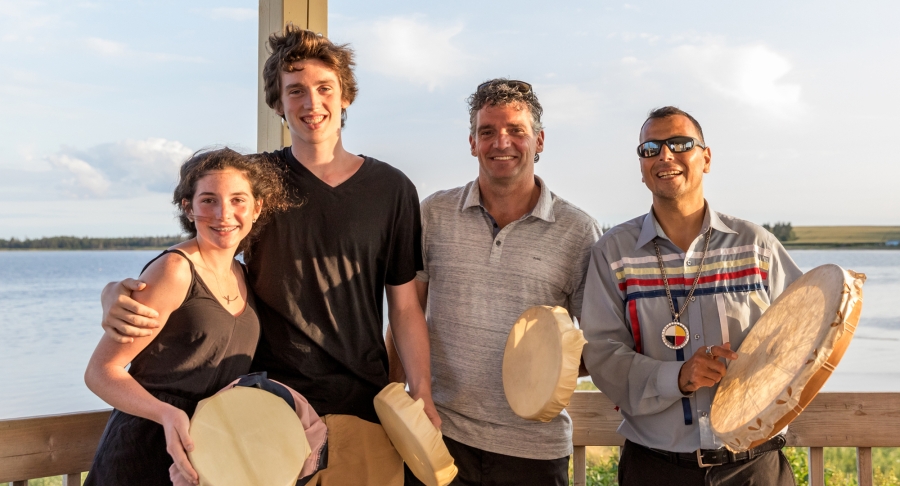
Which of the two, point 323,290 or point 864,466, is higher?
point 323,290

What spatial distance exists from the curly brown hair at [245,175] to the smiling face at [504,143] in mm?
711

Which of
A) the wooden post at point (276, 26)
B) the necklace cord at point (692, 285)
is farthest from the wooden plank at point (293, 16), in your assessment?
the necklace cord at point (692, 285)

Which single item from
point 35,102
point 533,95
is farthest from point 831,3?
point 35,102

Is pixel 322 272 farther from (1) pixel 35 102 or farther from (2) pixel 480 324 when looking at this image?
(1) pixel 35 102

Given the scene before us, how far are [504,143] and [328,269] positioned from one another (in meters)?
0.75

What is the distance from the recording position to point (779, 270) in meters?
2.21

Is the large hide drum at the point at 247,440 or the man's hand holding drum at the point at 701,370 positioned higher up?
the man's hand holding drum at the point at 701,370

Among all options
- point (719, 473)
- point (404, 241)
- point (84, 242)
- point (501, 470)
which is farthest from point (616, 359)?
point (84, 242)

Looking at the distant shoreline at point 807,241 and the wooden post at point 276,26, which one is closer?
the wooden post at point 276,26

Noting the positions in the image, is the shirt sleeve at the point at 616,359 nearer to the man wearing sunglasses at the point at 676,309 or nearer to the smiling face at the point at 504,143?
the man wearing sunglasses at the point at 676,309

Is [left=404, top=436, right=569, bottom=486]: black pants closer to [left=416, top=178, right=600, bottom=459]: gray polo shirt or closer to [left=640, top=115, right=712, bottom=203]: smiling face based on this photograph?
[left=416, top=178, right=600, bottom=459]: gray polo shirt

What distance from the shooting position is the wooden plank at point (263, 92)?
2.59 meters

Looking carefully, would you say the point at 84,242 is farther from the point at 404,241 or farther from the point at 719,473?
the point at 719,473

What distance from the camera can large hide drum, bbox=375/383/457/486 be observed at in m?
2.01
